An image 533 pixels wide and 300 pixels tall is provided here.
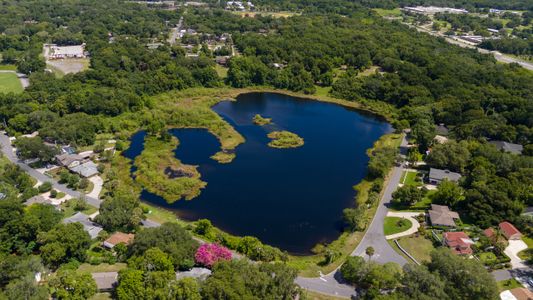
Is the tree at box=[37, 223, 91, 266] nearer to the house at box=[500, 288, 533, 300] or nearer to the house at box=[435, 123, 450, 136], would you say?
the house at box=[500, 288, 533, 300]

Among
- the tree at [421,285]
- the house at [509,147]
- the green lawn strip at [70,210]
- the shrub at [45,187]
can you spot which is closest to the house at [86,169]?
the shrub at [45,187]

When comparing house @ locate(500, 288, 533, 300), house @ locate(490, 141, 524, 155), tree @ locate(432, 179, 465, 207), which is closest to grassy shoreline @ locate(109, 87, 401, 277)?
tree @ locate(432, 179, 465, 207)

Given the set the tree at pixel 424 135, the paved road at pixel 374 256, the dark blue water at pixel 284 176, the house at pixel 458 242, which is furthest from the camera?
the tree at pixel 424 135

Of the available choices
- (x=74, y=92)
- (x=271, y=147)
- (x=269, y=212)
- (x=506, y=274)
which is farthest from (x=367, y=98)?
(x=74, y=92)

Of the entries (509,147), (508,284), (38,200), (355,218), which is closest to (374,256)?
(355,218)

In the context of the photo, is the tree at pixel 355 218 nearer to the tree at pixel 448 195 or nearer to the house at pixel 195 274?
the tree at pixel 448 195

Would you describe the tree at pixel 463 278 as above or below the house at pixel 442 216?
above
